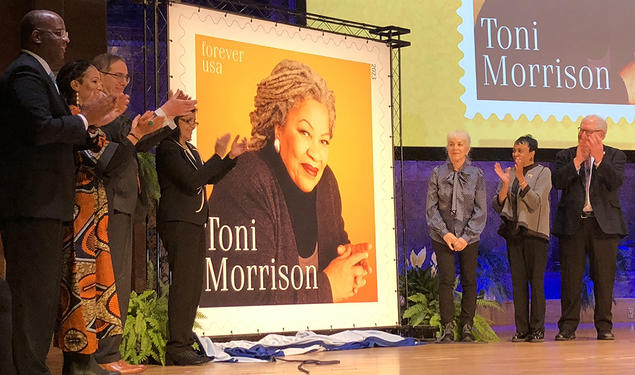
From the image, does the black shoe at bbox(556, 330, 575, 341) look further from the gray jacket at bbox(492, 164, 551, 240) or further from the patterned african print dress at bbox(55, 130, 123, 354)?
the patterned african print dress at bbox(55, 130, 123, 354)

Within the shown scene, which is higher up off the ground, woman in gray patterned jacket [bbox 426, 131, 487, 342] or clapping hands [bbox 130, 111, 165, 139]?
clapping hands [bbox 130, 111, 165, 139]

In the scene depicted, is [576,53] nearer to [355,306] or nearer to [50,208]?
[355,306]

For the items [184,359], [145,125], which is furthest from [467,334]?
[145,125]

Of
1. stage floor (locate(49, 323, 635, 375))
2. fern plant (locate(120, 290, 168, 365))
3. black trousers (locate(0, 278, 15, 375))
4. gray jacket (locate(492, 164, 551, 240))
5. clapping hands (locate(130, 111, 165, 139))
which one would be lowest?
stage floor (locate(49, 323, 635, 375))

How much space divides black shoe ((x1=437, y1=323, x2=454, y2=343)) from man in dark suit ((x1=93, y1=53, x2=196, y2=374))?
2.83 m

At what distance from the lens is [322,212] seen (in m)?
6.19

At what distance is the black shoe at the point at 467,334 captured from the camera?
6.35 m

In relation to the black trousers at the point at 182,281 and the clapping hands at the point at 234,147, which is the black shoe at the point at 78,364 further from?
the clapping hands at the point at 234,147

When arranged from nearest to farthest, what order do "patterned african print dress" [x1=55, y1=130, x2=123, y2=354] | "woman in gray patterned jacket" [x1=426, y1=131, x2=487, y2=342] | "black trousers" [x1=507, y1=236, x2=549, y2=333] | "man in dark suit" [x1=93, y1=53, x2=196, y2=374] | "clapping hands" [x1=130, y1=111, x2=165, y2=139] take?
"patterned african print dress" [x1=55, y1=130, x2=123, y2=354]
"clapping hands" [x1=130, y1=111, x2=165, y2=139]
"man in dark suit" [x1=93, y1=53, x2=196, y2=374]
"black trousers" [x1=507, y1=236, x2=549, y2=333]
"woman in gray patterned jacket" [x1=426, y1=131, x2=487, y2=342]

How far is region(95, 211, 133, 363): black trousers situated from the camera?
13.0 feet

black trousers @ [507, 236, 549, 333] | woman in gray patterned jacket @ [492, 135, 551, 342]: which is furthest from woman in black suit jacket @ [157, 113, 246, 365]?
black trousers @ [507, 236, 549, 333]

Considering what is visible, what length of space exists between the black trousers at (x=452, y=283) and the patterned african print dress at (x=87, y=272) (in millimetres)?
3446

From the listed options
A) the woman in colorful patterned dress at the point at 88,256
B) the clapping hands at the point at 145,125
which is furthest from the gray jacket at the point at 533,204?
the woman in colorful patterned dress at the point at 88,256

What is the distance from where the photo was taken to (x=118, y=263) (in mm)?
4016
